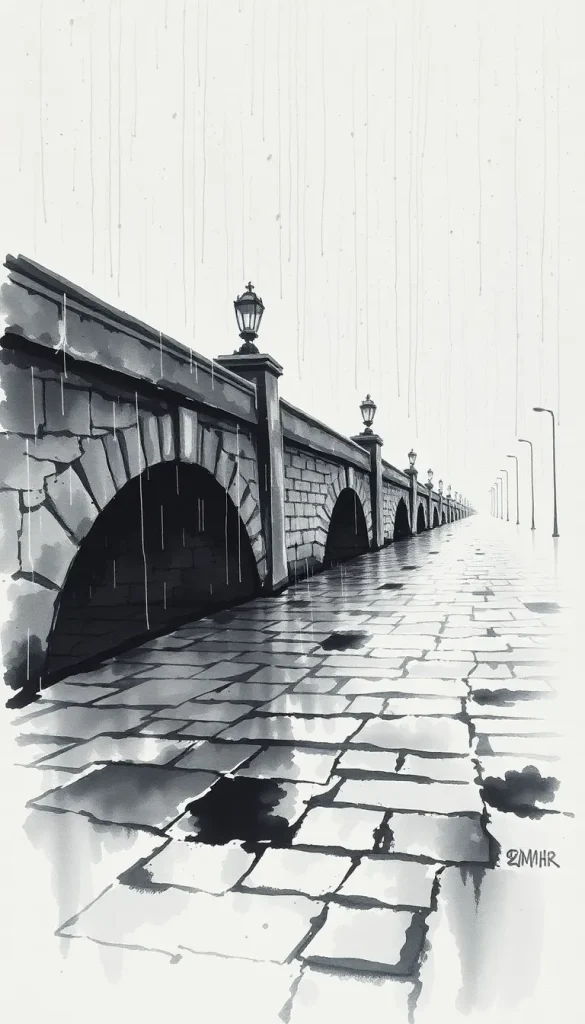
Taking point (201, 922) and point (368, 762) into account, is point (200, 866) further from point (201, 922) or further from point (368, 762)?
point (368, 762)

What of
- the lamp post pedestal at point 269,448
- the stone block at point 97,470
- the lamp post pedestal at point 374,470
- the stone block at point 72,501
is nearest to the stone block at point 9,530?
the stone block at point 72,501

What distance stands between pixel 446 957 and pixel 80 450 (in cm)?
431

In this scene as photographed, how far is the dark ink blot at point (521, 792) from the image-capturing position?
2.85 m

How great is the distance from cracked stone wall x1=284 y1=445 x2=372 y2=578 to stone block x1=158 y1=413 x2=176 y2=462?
4.70 meters

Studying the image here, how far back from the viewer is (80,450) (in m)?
5.31

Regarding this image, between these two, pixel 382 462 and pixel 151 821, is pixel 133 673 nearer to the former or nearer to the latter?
pixel 151 821

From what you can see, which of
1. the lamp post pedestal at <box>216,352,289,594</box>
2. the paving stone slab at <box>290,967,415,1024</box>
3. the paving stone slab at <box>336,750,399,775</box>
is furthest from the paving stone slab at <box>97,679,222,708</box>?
the lamp post pedestal at <box>216,352,289,594</box>

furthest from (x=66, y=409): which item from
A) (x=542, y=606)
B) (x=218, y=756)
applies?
(x=542, y=606)

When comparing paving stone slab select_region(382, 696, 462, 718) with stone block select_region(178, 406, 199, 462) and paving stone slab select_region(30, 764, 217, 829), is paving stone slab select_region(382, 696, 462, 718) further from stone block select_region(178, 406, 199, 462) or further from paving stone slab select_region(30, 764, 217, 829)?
stone block select_region(178, 406, 199, 462)

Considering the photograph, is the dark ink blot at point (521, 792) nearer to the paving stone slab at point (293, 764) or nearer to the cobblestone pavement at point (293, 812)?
the cobblestone pavement at point (293, 812)

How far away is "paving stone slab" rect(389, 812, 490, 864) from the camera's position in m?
2.49

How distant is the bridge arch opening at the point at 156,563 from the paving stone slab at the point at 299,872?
220 inches

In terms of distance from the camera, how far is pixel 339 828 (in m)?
2.72

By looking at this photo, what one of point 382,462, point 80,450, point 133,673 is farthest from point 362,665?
point 382,462
